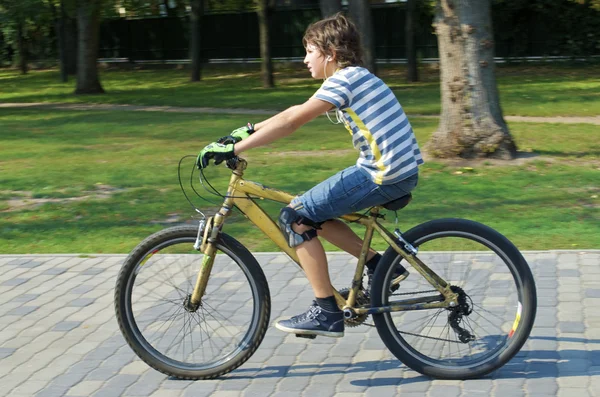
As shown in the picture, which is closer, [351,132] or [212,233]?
[351,132]

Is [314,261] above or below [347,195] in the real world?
below

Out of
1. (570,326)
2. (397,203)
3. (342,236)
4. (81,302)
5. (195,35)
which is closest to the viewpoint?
(397,203)

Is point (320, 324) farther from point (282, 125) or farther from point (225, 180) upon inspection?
point (225, 180)

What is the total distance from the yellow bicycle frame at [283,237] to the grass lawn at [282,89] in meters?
14.3

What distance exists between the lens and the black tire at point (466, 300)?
4449 mm

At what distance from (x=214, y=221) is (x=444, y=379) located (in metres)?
1.39

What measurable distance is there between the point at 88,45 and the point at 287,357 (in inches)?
900

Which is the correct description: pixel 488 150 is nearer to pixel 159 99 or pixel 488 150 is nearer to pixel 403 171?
pixel 403 171

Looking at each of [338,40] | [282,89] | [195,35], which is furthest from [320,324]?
[195,35]

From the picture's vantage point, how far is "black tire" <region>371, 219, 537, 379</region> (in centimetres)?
445

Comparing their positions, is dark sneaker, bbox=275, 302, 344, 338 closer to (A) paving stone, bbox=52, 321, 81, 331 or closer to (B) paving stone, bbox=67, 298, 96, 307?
(A) paving stone, bbox=52, 321, 81, 331

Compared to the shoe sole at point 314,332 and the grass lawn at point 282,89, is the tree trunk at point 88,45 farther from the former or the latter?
the shoe sole at point 314,332

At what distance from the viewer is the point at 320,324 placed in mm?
4598

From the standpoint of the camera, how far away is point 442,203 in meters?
9.32
